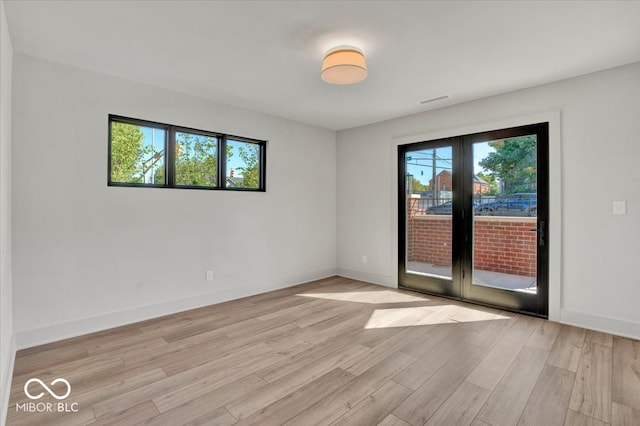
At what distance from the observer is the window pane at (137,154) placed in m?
3.37

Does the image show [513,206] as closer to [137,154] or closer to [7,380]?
[137,154]

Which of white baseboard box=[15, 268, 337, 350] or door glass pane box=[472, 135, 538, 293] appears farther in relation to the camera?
door glass pane box=[472, 135, 538, 293]

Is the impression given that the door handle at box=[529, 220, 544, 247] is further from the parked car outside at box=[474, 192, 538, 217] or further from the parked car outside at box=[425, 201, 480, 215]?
the parked car outside at box=[425, 201, 480, 215]

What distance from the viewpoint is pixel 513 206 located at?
3.75 m

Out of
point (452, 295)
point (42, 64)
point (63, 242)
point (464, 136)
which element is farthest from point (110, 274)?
point (464, 136)

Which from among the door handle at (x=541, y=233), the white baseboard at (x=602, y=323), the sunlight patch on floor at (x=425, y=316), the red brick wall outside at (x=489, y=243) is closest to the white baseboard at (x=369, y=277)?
the red brick wall outside at (x=489, y=243)

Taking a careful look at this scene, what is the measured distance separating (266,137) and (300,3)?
263cm

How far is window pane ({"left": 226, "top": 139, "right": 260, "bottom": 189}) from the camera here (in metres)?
4.35

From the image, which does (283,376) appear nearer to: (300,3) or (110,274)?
(110,274)

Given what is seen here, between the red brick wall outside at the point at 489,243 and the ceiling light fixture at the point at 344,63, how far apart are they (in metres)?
2.52

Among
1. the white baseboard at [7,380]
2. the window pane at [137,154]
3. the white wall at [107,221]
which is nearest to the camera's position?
the white baseboard at [7,380]

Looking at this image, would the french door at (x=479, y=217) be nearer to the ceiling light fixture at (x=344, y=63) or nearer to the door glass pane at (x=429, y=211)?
the door glass pane at (x=429, y=211)

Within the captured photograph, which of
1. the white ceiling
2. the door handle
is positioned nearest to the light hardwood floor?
the door handle

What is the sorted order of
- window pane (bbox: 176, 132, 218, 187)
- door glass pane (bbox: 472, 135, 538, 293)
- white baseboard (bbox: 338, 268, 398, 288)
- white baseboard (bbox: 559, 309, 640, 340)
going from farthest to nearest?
white baseboard (bbox: 338, 268, 398, 288) → window pane (bbox: 176, 132, 218, 187) → door glass pane (bbox: 472, 135, 538, 293) → white baseboard (bbox: 559, 309, 640, 340)
